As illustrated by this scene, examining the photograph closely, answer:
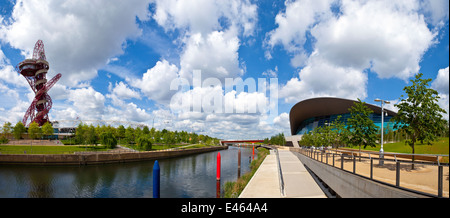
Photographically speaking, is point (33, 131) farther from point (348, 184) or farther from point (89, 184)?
point (348, 184)

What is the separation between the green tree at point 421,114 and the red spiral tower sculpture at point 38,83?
10209cm

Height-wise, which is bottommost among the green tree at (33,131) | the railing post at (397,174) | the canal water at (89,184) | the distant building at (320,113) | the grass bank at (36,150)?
the canal water at (89,184)

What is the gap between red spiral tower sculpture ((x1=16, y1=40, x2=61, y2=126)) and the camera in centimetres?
8425

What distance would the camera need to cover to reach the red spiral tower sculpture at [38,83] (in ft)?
276

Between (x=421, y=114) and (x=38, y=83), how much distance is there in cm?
10513

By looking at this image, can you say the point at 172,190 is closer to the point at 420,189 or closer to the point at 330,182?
the point at 330,182

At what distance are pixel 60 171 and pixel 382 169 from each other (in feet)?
120

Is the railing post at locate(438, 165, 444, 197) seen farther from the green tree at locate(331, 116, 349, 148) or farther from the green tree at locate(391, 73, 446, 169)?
the green tree at locate(331, 116, 349, 148)

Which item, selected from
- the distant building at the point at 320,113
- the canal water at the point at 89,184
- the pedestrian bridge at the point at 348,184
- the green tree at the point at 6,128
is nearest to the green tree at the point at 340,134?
the pedestrian bridge at the point at 348,184

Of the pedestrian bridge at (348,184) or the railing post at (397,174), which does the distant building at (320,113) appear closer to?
the pedestrian bridge at (348,184)

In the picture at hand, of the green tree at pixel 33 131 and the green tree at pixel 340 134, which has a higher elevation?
the green tree at pixel 340 134

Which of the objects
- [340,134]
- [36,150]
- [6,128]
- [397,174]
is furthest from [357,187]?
[6,128]

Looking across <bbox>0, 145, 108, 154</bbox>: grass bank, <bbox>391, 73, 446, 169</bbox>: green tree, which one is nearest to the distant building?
<bbox>391, 73, 446, 169</bbox>: green tree
